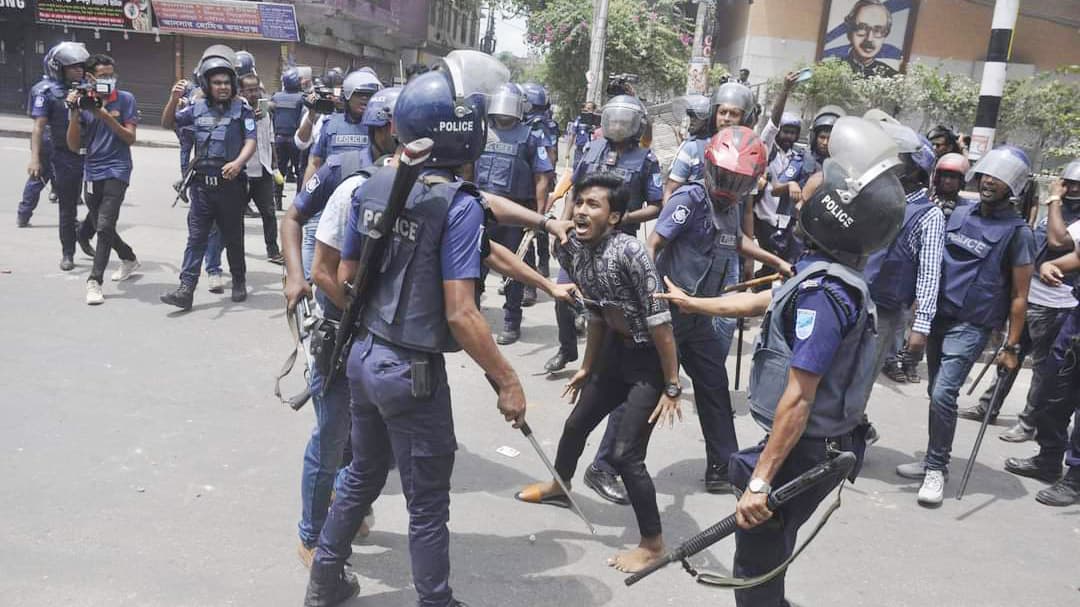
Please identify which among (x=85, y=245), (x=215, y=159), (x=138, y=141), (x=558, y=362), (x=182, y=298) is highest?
(x=215, y=159)

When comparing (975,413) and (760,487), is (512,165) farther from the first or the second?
(760,487)

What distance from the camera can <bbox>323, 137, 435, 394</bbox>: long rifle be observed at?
104 inches

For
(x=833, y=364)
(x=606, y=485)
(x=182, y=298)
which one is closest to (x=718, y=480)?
(x=606, y=485)

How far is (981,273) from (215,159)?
5.72 meters

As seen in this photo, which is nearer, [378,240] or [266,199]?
[378,240]

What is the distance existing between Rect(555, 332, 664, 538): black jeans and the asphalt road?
344 millimetres

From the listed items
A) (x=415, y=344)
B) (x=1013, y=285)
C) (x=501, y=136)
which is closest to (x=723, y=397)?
(x=1013, y=285)

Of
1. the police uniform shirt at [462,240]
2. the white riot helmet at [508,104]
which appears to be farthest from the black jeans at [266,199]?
the police uniform shirt at [462,240]

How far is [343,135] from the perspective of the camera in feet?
19.8

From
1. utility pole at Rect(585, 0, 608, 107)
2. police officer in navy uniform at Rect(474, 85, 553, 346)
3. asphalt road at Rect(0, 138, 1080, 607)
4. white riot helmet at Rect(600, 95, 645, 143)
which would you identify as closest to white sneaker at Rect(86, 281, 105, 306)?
asphalt road at Rect(0, 138, 1080, 607)

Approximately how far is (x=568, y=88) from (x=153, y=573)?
86.4ft

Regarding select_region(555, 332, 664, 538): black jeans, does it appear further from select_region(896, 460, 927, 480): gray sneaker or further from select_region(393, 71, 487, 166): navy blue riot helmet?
select_region(896, 460, 927, 480): gray sneaker

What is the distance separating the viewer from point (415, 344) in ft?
9.19

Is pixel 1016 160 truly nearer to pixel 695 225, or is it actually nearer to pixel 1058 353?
pixel 1058 353
